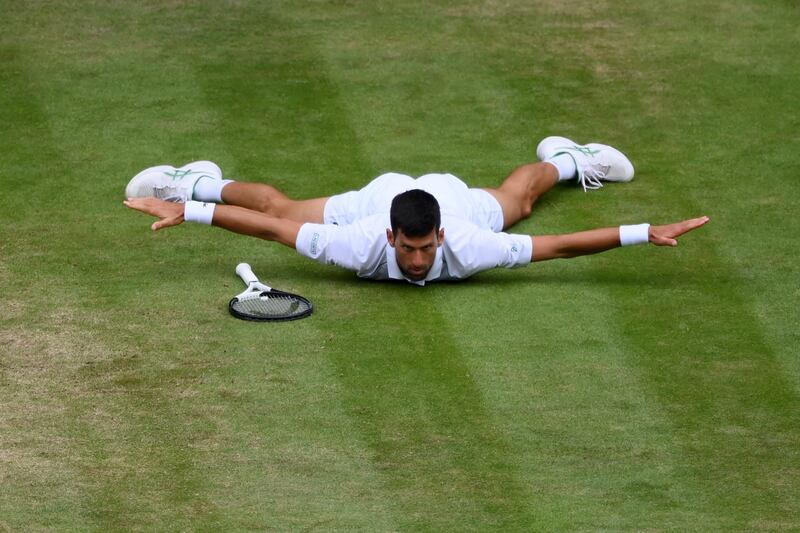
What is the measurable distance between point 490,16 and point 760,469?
8.81 m

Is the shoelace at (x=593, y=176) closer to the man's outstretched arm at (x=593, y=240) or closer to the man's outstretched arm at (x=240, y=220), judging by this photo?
the man's outstretched arm at (x=593, y=240)

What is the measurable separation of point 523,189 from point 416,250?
78.6 inches

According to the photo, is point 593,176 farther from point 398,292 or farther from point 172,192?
point 172,192

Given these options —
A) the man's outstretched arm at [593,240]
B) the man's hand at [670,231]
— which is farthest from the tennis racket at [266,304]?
the man's hand at [670,231]

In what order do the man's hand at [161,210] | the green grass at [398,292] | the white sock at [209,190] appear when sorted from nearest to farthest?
the green grass at [398,292] → the man's hand at [161,210] → the white sock at [209,190]

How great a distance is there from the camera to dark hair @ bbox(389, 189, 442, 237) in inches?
407

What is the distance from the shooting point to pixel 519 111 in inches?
570

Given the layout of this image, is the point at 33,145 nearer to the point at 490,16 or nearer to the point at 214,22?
the point at 214,22

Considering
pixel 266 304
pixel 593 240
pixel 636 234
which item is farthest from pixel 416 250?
pixel 636 234

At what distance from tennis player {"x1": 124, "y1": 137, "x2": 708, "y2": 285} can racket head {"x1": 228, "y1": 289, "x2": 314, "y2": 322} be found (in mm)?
415

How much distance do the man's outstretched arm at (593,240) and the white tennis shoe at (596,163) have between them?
6.83 feet

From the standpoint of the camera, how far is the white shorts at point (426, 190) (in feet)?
37.0

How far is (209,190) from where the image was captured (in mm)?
12188

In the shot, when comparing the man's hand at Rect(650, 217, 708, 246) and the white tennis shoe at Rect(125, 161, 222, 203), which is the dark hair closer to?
the man's hand at Rect(650, 217, 708, 246)
